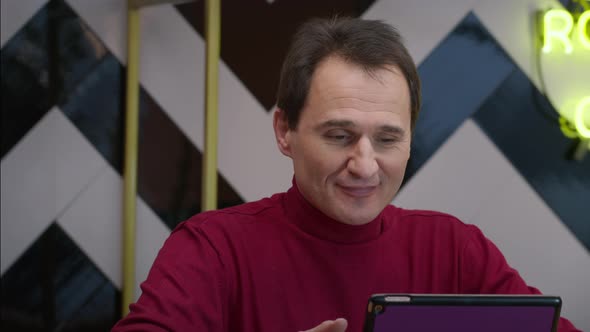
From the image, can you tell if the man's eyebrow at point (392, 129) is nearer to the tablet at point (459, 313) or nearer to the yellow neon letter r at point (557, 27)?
the tablet at point (459, 313)

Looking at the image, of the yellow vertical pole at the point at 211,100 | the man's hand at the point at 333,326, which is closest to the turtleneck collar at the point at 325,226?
the man's hand at the point at 333,326

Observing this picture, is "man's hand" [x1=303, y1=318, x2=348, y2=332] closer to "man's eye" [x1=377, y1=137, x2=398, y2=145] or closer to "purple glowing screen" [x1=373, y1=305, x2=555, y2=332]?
"purple glowing screen" [x1=373, y1=305, x2=555, y2=332]

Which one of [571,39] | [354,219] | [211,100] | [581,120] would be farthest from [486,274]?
[571,39]

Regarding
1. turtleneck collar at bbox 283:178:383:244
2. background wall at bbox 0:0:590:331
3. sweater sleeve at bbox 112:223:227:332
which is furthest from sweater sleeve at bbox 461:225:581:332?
background wall at bbox 0:0:590:331

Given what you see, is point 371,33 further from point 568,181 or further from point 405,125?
point 568,181

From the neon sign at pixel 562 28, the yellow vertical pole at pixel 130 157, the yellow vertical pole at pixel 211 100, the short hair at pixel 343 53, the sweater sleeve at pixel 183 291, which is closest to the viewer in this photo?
the sweater sleeve at pixel 183 291

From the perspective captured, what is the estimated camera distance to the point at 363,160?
3.05 feet

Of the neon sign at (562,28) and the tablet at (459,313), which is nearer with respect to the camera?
the tablet at (459,313)

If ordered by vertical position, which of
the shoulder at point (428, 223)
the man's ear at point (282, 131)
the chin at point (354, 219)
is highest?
the man's ear at point (282, 131)

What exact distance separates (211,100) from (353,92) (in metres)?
0.62

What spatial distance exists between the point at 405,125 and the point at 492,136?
3.71ft

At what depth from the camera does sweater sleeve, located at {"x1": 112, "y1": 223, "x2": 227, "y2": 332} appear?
2.86 ft

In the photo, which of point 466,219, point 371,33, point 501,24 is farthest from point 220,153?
point 371,33

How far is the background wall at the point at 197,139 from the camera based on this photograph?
190 centimetres
